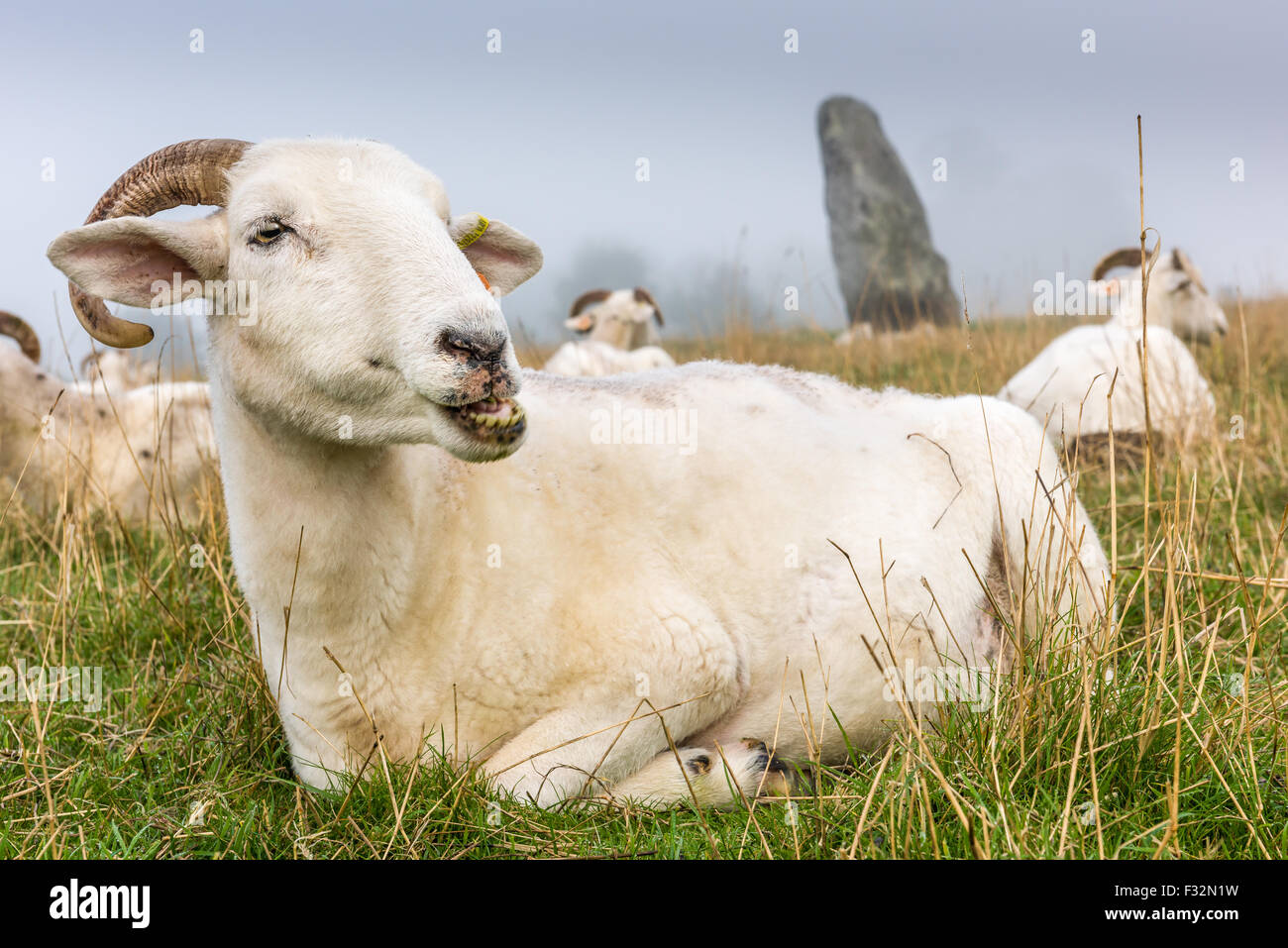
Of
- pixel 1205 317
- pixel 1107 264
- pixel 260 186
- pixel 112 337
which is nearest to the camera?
pixel 260 186

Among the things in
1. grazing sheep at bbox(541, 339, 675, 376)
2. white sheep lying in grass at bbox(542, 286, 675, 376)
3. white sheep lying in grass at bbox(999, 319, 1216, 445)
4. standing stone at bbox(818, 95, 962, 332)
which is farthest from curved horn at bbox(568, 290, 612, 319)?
standing stone at bbox(818, 95, 962, 332)

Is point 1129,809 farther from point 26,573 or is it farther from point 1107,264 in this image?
point 1107,264

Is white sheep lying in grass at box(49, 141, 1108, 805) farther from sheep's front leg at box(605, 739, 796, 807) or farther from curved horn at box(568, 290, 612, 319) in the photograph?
curved horn at box(568, 290, 612, 319)

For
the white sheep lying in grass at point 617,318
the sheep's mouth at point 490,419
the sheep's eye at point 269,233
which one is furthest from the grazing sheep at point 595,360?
the sheep's mouth at point 490,419

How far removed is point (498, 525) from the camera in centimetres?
326

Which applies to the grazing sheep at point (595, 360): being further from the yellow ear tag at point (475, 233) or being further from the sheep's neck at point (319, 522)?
the sheep's neck at point (319, 522)

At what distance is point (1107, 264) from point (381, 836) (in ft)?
32.4

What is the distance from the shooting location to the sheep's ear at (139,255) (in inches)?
114

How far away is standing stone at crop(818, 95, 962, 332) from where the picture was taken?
93.7 ft

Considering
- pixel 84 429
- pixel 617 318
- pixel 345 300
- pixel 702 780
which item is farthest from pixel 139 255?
pixel 617 318

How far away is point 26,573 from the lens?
625cm

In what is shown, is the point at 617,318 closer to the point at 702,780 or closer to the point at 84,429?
the point at 84,429
